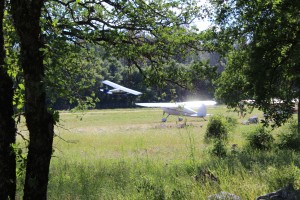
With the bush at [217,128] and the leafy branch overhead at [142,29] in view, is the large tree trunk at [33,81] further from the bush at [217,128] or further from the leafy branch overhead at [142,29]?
the bush at [217,128]

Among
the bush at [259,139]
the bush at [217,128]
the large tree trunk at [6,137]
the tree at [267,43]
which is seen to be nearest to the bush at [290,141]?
the bush at [259,139]

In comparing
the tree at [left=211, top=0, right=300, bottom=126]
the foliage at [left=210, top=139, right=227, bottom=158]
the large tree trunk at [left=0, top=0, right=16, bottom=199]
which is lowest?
the foliage at [left=210, top=139, right=227, bottom=158]

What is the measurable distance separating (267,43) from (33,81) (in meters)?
10.2

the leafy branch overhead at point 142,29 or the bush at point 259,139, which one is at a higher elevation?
the leafy branch overhead at point 142,29

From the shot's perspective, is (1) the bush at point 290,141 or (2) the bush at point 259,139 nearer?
(1) the bush at point 290,141

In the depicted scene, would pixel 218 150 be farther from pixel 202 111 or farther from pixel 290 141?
pixel 202 111

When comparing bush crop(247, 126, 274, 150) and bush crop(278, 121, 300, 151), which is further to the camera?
bush crop(247, 126, 274, 150)

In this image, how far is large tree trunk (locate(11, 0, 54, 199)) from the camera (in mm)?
3428

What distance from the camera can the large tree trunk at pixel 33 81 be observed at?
3.43m

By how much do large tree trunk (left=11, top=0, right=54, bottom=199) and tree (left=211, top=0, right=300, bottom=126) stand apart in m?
7.74

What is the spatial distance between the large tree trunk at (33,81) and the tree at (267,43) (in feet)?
25.4

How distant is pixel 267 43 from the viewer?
12.0m

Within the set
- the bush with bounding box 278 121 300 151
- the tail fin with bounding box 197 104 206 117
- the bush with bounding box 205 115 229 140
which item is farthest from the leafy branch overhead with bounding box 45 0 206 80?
the tail fin with bounding box 197 104 206 117

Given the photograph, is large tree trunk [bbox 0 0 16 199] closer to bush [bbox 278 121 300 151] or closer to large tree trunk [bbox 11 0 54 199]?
large tree trunk [bbox 11 0 54 199]
